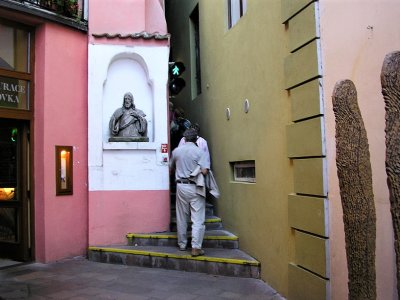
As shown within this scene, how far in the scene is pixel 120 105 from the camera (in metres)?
7.94

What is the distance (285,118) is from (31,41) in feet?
15.7

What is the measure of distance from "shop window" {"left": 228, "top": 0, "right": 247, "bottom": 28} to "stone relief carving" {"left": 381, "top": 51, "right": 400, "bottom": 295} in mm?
4804

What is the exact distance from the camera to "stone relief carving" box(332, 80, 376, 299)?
8.32 ft

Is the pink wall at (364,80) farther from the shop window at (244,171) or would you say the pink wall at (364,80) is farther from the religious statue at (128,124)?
the religious statue at (128,124)

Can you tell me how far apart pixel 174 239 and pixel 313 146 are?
363cm

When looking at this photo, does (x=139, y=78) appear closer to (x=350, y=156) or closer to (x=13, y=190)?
(x=13, y=190)

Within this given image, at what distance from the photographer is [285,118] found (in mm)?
5191

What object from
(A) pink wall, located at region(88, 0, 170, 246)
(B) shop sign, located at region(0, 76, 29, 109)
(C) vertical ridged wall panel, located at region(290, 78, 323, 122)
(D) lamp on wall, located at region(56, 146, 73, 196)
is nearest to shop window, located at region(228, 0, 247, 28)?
(A) pink wall, located at region(88, 0, 170, 246)

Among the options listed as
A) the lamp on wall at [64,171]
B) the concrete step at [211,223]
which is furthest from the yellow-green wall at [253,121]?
the lamp on wall at [64,171]

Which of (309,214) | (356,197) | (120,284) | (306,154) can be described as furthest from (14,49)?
(356,197)

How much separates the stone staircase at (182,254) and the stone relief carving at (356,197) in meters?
3.58

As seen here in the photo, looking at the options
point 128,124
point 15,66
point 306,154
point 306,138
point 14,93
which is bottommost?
point 306,154

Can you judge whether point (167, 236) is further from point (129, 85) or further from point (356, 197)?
point (356, 197)

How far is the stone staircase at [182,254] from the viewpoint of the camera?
618cm
